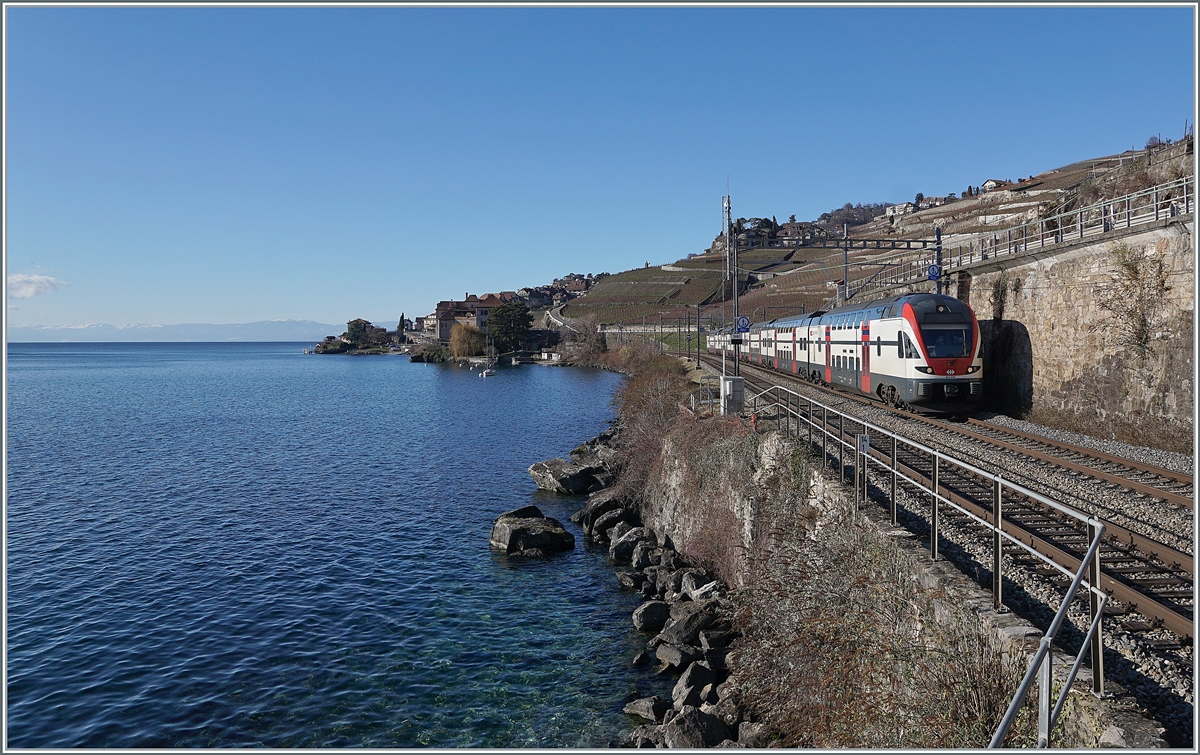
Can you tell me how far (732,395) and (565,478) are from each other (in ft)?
36.2

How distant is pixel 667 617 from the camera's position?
16922 millimetres

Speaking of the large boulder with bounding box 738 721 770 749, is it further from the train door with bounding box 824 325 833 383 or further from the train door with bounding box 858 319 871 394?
the train door with bounding box 824 325 833 383

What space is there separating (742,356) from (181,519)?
44.5 m

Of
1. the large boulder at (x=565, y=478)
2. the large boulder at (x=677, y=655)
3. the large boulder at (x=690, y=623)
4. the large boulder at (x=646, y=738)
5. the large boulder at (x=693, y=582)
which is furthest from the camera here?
the large boulder at (x=565, y=478)

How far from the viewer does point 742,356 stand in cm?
6047

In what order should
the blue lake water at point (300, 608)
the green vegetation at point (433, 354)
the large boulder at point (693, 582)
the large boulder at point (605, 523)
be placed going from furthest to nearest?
the green vegetation at point (433, 354), the large boulder at point (605, 523), the large boulder at point (693, 582), the blue lake water at point (300, 608)

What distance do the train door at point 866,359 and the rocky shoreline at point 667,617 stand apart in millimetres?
9433

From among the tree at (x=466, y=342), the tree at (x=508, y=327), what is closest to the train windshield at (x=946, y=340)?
the tree at (x=508, y=327)

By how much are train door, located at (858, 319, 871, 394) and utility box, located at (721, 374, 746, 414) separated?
5.56 m

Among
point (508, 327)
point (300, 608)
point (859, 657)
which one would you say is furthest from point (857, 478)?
point (508, 327)

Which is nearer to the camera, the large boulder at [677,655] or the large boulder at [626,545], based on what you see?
the large boulder at [677,655]

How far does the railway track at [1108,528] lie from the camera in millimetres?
7645

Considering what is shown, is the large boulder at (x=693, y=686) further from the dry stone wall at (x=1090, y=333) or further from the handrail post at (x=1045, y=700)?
the dry stone wall at (x=1090, y=333)

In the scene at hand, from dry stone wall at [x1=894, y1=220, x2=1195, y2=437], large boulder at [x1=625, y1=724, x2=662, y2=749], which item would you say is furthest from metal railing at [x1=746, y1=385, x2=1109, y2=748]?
dry stone wall at [x1=894, y1=220, x2=1195, y2=437]
